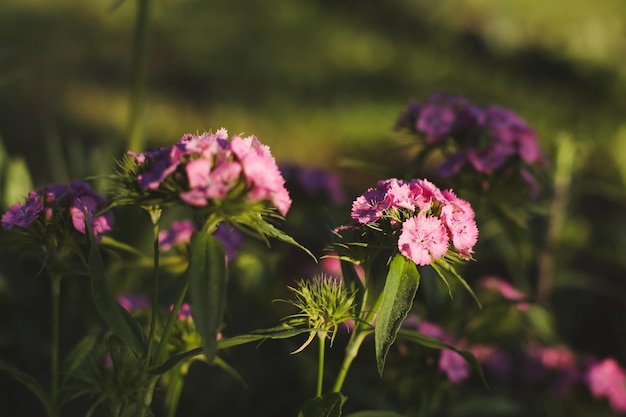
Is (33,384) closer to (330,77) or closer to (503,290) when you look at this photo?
(503,290)

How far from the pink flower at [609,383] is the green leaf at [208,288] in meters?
1.34

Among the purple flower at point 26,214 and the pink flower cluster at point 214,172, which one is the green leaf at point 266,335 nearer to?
the pink flower cluster at point 214,172

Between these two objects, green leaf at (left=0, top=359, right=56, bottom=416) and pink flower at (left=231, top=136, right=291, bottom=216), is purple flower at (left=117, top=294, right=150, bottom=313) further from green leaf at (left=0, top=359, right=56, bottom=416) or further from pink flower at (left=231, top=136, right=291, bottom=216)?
pink flower at (left=231, top=136, right=291, bottom=216)

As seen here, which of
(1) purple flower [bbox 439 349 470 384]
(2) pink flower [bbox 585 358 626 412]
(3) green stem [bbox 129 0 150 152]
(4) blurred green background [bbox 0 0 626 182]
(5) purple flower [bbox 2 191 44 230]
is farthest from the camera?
(4) blurred green background [bbox 0 0 626 182]

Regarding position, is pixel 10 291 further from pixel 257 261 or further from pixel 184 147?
pixel 184 147

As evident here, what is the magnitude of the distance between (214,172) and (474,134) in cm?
85

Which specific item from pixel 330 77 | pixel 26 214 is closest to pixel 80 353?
pixel 26 214

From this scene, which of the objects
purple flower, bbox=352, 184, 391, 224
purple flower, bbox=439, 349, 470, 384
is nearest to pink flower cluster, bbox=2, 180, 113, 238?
purple flower, bbox=352, 184, 391, 224

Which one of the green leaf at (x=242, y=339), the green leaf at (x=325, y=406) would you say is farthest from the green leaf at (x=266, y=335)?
the green leaf at (x=325, y=406)

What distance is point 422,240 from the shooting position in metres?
1.23

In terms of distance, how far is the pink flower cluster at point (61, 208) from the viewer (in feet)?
4.34

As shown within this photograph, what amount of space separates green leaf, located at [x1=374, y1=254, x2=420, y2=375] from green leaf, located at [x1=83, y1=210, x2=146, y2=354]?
344 millimetres

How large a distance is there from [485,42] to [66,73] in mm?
2742

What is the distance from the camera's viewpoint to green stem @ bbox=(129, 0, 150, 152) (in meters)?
2.30
